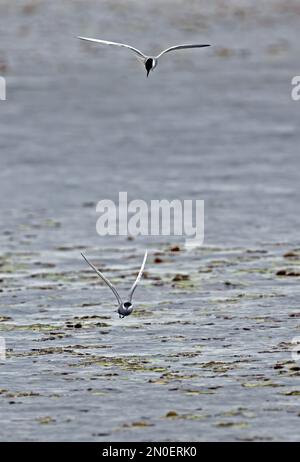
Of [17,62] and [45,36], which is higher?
[45,36]

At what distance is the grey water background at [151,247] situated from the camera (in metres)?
16.3

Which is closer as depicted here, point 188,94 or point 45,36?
point 188,94

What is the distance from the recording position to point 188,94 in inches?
1800

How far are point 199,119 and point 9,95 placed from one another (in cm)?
640

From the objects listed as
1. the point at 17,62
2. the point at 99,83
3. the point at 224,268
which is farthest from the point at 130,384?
the point at 17,62

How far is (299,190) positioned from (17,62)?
2318cm

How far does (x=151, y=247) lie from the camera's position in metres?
26.1

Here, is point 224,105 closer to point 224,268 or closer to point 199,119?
point 199,119

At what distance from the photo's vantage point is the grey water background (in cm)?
1627
